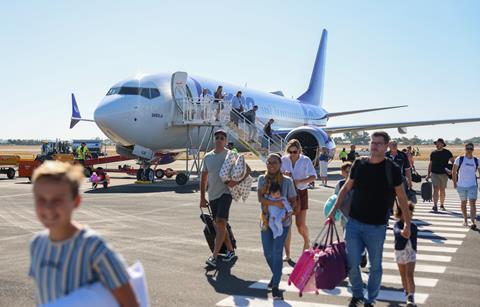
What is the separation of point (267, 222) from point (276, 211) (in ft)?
0.51

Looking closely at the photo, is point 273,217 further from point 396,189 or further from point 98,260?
point 98,260

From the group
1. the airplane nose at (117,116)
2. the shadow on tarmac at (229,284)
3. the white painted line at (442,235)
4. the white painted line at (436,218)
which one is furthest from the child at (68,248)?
the airplane nose at (117,116)

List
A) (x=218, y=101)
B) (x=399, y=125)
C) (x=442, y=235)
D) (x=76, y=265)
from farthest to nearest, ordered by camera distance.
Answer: (x=399, y=125), (x=218, y=101), (x=442, y=235), (x=76, y=265)

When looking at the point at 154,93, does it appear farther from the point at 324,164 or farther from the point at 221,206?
the point at 221,206

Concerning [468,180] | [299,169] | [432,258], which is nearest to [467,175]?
[468,180]

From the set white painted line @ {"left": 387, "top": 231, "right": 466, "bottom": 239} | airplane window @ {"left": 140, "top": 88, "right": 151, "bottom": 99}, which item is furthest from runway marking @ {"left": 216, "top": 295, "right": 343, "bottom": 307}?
airplane window @ {"left": 140, "top": 88, "right": 151, "bottom": 99}

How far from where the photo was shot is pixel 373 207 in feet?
18.4

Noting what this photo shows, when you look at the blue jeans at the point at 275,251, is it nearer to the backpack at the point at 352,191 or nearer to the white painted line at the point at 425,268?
the backpack at the point at 352,191

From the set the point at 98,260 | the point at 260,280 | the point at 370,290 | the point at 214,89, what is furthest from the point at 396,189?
the point at 214,89

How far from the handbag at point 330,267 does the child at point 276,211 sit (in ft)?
2.29

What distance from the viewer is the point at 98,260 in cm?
244

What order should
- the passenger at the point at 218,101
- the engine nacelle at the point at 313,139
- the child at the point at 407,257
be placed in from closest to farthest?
the child at the point at 407,257
the passenger at the point at 218,101
the engine nacelle at the point at 313,139

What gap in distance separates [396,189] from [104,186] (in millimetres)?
15126

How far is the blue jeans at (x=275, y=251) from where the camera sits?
616 cm
